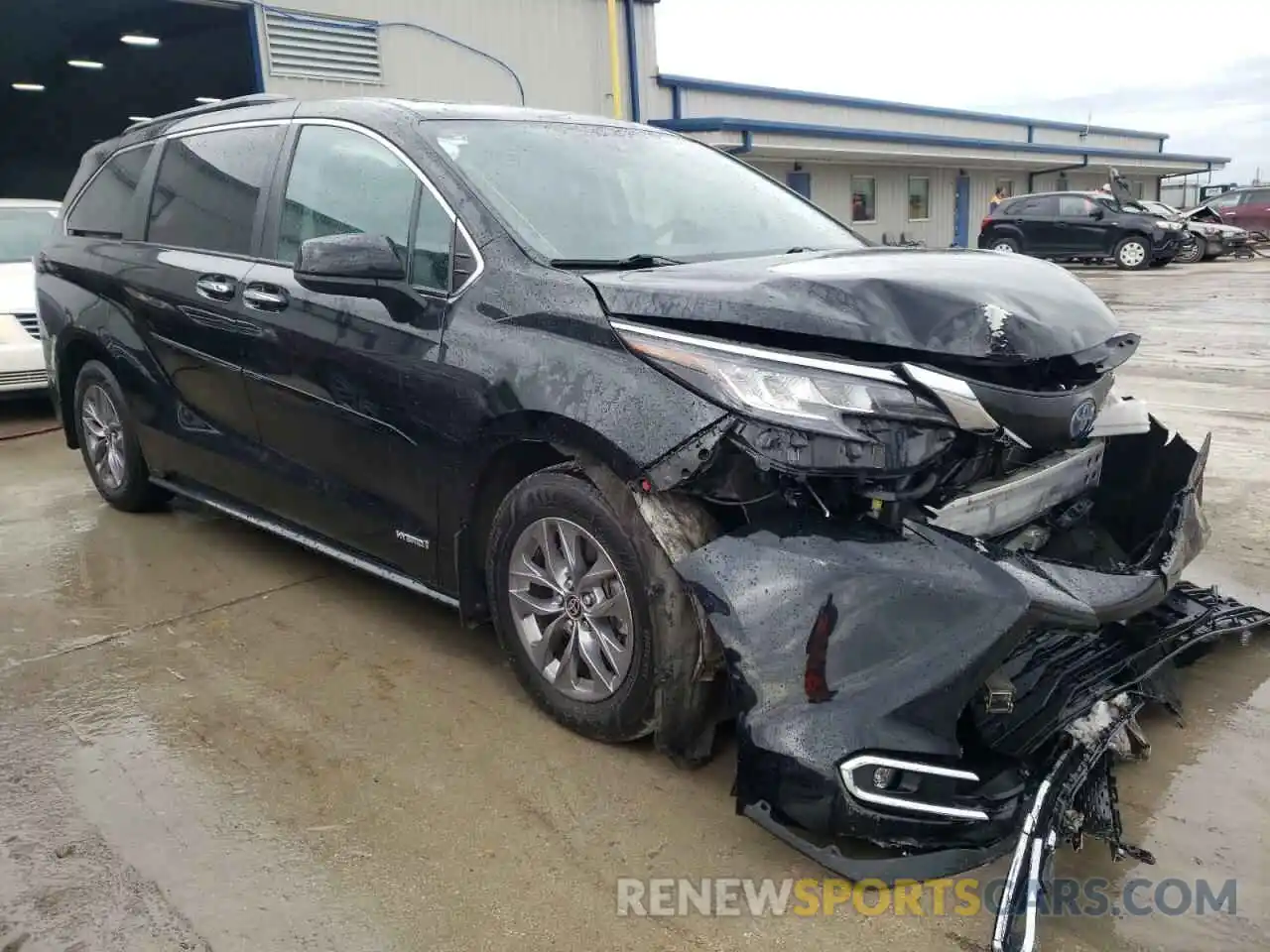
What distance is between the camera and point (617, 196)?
11.5 ft

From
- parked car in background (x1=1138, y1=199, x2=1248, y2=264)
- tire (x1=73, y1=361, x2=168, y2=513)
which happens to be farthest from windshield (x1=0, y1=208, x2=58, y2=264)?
parked car in background (x1=1138, y1=199, x2=1248, y2=264)

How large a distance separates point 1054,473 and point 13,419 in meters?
8.34

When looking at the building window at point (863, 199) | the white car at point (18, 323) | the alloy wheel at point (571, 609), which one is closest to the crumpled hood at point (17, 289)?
the white car at point (18, 323)

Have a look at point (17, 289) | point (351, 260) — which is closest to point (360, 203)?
point (351, 260)

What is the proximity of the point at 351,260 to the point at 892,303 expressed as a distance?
1.63 metres

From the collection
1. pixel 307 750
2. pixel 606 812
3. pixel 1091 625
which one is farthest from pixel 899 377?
pixel 307 750

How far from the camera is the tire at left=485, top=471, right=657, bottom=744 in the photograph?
9.06 feet

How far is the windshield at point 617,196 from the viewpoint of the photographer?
3.27 meters

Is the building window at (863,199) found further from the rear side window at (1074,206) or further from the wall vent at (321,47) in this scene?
the wall vent at (321,47)

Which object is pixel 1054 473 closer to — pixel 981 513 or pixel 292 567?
pixel 981 513

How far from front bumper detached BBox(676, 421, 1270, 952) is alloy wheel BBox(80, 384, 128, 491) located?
12.4ft

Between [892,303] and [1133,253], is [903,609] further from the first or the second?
[1133,253]

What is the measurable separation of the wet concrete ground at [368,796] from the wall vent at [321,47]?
1113 centimetres

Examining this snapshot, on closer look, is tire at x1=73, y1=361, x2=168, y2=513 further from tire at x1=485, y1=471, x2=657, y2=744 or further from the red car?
the red car
